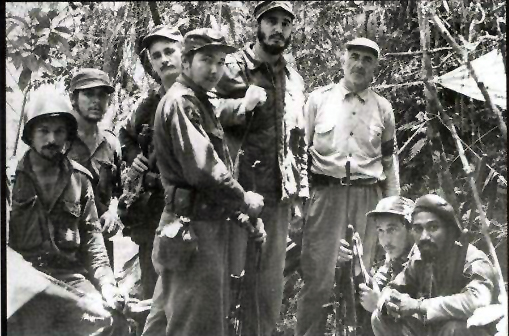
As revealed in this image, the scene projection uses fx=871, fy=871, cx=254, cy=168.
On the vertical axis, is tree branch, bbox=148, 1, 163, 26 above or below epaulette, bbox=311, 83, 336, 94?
above

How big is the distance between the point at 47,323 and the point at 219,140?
1090 mm

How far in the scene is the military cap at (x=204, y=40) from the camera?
361 cm

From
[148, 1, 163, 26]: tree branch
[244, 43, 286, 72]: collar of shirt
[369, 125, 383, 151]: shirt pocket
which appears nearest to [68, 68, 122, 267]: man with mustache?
[148, 1, 163, 26]: tree branch

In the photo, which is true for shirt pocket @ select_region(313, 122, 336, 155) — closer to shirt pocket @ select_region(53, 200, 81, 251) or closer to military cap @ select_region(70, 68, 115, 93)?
military cap @ select_region(70, 68, 115, 93)

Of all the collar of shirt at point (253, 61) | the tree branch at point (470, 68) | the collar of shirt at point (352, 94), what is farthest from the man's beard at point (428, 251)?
the collar of shirt at point (253, 61)

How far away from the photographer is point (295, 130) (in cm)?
392

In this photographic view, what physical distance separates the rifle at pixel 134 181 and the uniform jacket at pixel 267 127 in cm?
36

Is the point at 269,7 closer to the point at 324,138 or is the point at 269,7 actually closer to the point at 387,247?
the point at 324,138

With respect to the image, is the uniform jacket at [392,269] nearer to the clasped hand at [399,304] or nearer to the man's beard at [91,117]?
the clasped hand at [399,304]

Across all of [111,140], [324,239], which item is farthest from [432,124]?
[111,140]

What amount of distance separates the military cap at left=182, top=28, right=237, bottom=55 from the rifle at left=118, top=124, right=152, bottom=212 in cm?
42

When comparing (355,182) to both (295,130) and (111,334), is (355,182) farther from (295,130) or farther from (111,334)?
(111,334)

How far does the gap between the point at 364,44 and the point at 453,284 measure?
115 centimetres

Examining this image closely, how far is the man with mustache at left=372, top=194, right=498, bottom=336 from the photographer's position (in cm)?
377
